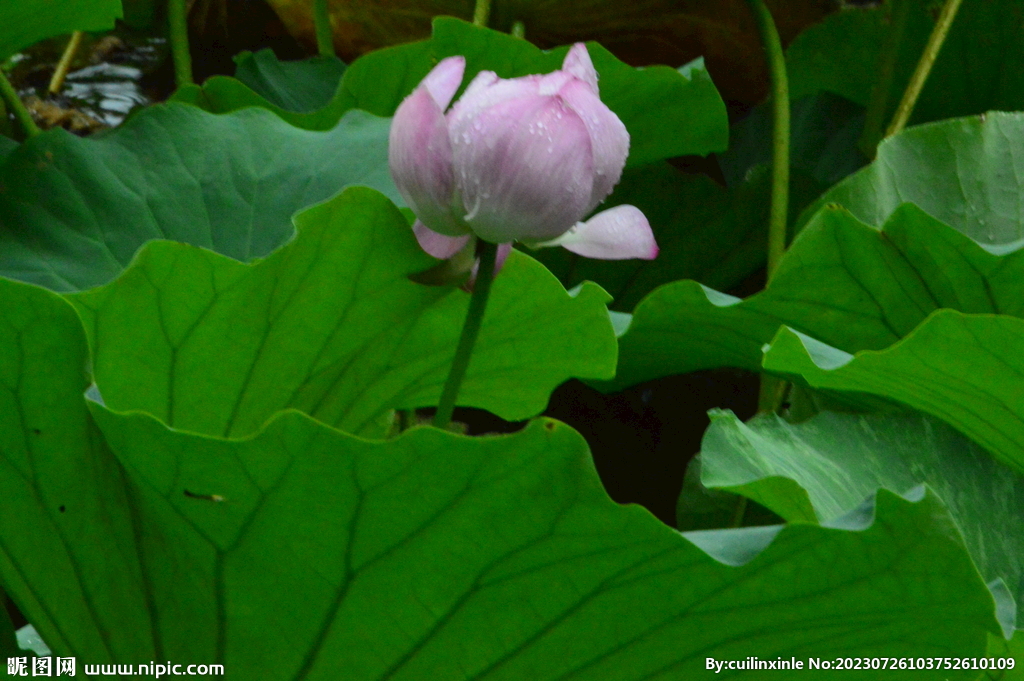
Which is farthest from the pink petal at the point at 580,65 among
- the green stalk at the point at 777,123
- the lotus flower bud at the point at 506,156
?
the green stalk at the point at 777,123

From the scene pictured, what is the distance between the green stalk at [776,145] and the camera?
1.07 metres

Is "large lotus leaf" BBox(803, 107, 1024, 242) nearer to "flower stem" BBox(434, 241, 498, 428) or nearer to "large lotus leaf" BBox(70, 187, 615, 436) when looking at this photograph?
"large lotus leaf" BBox(70, 187, 615, 436)

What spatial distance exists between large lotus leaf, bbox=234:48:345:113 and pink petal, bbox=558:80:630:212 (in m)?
0.86

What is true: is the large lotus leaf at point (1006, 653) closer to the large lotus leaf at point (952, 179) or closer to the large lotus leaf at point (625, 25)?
the large lotus leaf at point (952, 179)

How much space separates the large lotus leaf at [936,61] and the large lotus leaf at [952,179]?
1.34ft

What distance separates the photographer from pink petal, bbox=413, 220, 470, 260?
0.55 m

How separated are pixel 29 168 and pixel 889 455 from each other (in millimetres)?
768

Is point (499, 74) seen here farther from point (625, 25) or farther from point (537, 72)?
point (625, 25)

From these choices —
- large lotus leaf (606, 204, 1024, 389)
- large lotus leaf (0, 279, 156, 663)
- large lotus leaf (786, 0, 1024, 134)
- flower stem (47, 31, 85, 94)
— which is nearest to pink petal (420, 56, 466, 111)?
large lotus leaf (0, 279, 156, 663)

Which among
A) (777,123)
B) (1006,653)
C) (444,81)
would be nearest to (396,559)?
(444,81)

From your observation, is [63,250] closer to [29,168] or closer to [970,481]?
[29,168]

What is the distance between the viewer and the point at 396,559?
0.46 meters

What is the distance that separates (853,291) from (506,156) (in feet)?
1.54

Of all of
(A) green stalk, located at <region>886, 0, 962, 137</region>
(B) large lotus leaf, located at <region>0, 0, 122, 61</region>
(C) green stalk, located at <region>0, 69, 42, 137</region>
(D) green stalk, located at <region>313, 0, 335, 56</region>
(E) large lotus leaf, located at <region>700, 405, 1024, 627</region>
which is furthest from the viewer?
(D) green stalk, located at <region>313, 0, 335, 56</region>
